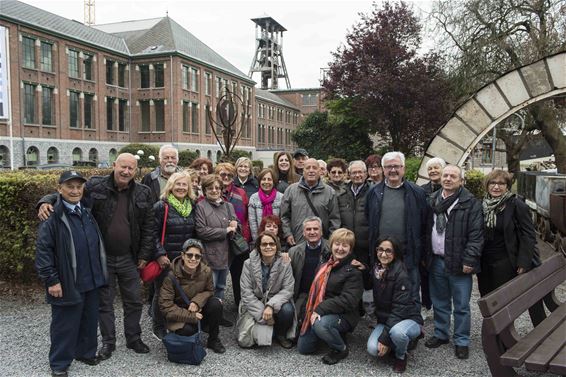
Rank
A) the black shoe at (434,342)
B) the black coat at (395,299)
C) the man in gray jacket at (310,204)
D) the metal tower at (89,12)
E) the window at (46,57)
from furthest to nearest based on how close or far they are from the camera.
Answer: the metal tower at (89,12)
the window at (46,57)
the man in gray jacket at (310,204)
the black shoe at (434,342)
the black coat at (395,299)

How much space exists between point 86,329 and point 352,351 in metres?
2.65

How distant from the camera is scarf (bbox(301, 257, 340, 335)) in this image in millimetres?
4660

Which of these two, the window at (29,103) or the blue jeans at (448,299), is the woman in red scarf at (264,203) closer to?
the blue jeans at (448,299)

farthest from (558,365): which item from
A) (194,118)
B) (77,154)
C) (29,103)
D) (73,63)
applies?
(194,118)

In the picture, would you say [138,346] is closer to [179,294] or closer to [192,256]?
[179,294]

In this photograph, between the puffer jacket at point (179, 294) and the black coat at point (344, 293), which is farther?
the black coat at point (344, 293)

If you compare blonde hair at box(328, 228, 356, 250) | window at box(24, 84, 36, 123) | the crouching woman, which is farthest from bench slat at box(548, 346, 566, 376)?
window at box(24, 84, 36, 123)

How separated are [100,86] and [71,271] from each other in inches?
1601

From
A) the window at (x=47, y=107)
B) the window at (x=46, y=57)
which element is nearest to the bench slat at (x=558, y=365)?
the window at (x=47, y=107)

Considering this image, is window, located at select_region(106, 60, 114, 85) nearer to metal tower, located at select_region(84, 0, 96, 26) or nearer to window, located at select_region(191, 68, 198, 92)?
window, located at select_region(191, 68, 198, 92)

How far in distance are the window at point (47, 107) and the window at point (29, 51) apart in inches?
79.3

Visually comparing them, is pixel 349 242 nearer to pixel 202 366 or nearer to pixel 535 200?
pixel 202 366

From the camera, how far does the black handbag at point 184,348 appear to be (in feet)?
14.1

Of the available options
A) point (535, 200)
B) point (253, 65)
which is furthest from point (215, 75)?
point (535, 200)
